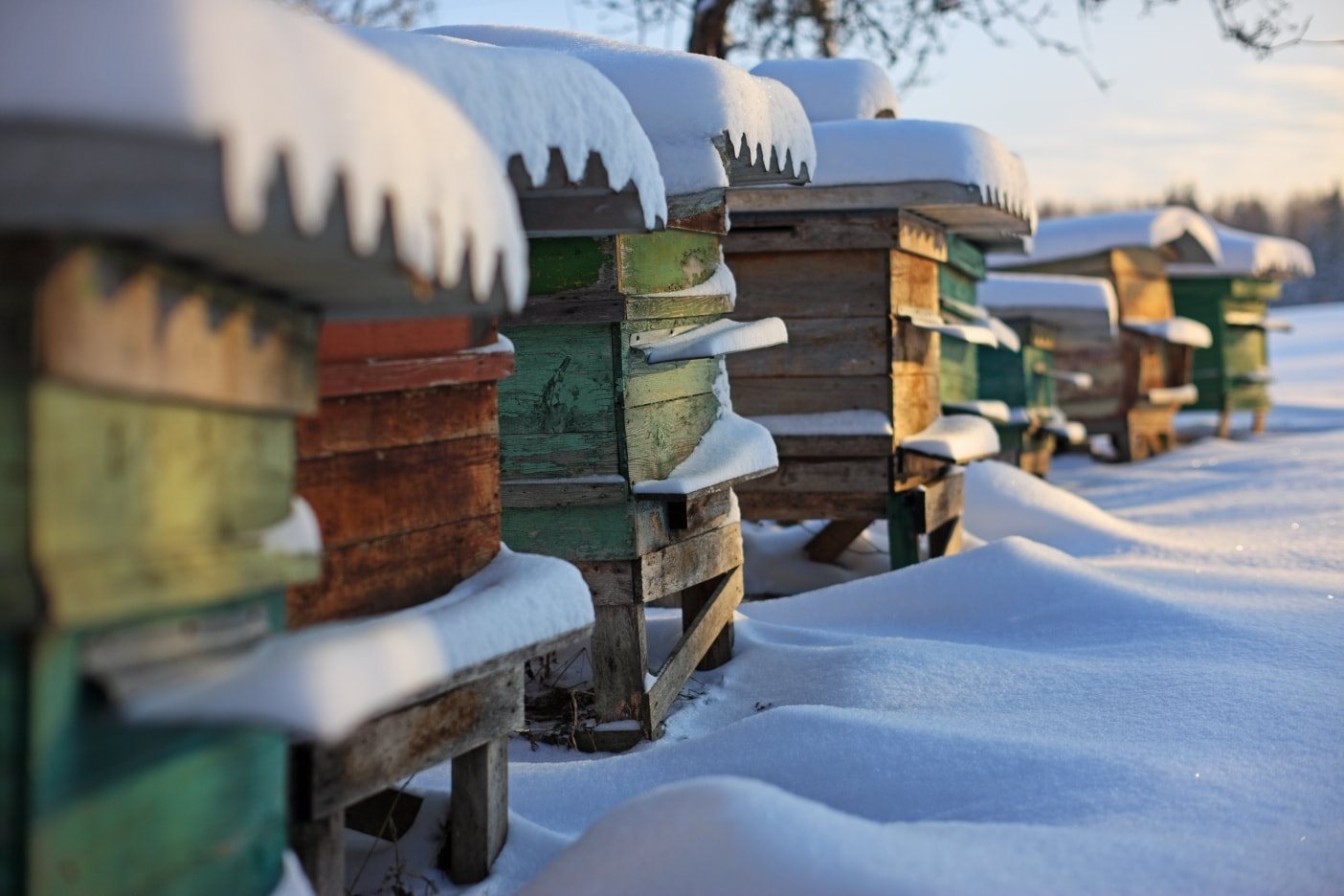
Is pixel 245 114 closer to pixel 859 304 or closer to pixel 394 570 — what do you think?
pixel 394 570

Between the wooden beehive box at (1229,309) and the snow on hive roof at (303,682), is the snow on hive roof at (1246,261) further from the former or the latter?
the snow on hive roof at (303,682)

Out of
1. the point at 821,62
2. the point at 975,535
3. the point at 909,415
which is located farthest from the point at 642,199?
the point at 975,535

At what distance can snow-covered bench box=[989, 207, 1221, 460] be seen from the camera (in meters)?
12.8

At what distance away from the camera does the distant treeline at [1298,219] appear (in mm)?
55469

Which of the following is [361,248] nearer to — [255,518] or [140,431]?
[140,431]

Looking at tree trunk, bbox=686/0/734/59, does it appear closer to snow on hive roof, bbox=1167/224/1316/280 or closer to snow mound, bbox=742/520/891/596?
snow mound, bbox=742/520/891/596

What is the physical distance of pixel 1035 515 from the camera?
28.2ft

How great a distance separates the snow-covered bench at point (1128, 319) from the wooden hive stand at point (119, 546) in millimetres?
11403

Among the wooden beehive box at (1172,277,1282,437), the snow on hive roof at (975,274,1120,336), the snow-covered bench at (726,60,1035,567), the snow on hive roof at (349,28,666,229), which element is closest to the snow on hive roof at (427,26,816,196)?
the snow on hive roof at (349,28,666,229)

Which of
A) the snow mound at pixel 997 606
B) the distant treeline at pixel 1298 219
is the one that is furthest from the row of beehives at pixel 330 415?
the distant treeline at pixel 1298 219

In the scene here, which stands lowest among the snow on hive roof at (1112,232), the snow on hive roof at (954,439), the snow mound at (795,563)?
the snow mound at (795,563)

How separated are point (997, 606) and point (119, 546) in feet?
15.3

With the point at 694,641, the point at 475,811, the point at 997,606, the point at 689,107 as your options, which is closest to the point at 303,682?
the point at 475,811

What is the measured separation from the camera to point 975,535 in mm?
8734
